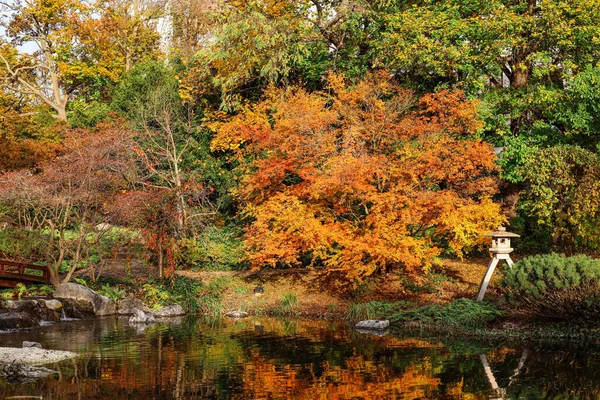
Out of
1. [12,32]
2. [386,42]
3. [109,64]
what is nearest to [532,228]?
[386,42]

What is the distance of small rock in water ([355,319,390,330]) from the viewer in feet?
65.3

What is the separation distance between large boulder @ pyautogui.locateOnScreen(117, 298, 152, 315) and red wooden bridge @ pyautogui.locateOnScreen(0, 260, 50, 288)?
10.9 feet

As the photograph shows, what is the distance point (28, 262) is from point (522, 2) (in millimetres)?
20212

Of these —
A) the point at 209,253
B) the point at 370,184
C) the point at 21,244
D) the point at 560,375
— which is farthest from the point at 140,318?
the point at 560,375

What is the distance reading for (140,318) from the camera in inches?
892

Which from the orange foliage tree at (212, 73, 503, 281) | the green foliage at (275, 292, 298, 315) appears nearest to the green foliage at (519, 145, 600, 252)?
the orange foliage tree at (212, 73, 503, 281)

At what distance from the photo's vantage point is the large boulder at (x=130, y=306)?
2491cm

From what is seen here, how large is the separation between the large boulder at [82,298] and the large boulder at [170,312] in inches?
71.3

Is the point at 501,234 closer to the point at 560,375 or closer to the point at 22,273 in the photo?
the point at 560,375

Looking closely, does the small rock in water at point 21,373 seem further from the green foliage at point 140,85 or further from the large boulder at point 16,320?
the green foliage at point 140,85

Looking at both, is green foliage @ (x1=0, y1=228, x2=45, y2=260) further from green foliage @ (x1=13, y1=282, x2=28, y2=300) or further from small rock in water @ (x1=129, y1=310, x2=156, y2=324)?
small rock in water @ (x1=129, y1=310, x2=156, y2=324)

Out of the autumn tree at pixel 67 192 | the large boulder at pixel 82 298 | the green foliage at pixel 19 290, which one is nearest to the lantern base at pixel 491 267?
the large boulder at pixel 82 298

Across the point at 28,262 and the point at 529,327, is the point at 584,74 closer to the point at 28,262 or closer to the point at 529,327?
the point at 529,327

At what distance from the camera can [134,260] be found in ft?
107
